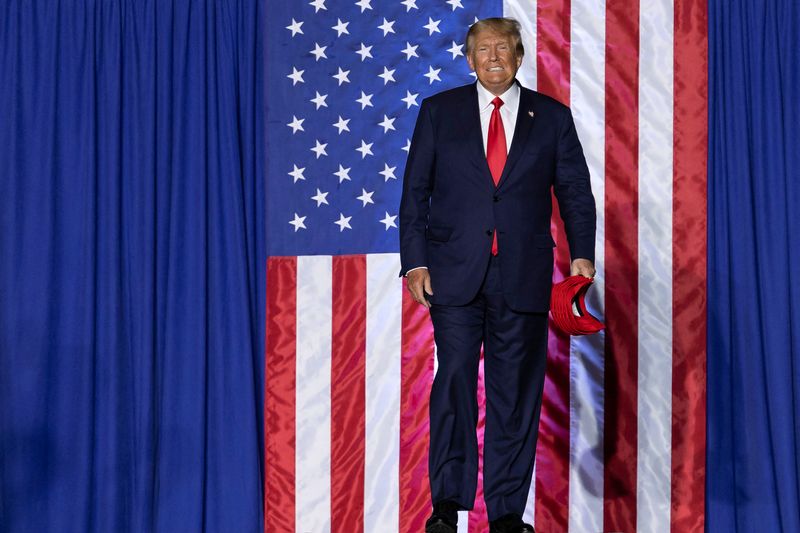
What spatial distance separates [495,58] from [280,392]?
1541mm

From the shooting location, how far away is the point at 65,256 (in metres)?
3.46

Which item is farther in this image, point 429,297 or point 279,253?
point 279,253

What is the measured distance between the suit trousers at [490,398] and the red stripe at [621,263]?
0.90 metres

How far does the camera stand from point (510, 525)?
235 centimetres

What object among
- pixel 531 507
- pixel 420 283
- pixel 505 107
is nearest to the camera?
pixel 420 283

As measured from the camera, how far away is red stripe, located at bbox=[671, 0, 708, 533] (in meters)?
3.28

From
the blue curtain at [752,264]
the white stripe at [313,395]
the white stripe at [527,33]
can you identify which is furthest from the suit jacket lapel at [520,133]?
the blue curtain at [752,264]

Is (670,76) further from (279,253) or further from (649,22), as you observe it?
(279,253)

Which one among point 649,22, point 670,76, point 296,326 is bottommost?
point 296,326

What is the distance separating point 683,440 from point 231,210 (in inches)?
74.2

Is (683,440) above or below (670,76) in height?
below

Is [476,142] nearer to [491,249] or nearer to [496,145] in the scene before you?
[496,145]

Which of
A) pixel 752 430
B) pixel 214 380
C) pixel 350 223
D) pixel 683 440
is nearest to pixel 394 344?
pixel 350 223

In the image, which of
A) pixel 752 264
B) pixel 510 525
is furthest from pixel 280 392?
pixel 752 264
